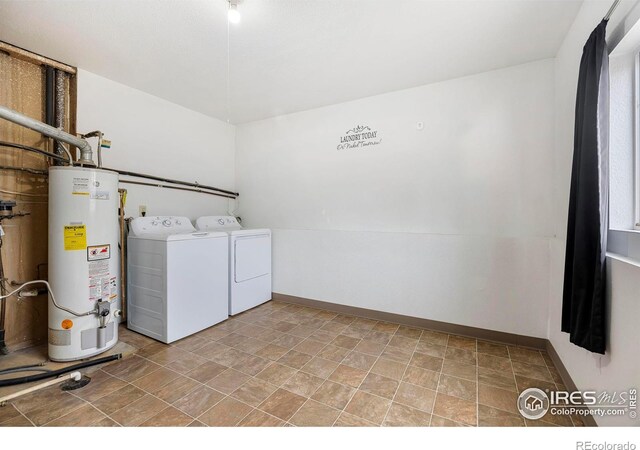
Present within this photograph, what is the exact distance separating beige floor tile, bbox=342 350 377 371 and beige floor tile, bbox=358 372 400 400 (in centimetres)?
14

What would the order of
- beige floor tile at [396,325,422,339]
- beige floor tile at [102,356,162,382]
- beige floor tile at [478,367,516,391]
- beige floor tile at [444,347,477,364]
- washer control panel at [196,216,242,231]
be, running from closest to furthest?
beige floor tile at [478,367,516,391] → beige floor tile at [102,356,162,382] → beige floor tile at [444,347,477,364] → beige floor tile at [396,325,422,339] → washer control panel at [196,216,242,231]

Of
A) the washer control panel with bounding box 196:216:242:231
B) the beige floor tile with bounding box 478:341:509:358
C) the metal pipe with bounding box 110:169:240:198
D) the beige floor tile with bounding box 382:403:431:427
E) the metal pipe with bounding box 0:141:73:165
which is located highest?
the metal pipe with bounding box 0:141:73:165

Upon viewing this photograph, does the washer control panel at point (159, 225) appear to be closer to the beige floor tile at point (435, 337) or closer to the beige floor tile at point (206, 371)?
the beige floor tile at point (206, 371)

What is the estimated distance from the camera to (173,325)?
2.53 metres

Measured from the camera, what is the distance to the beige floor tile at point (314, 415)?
5.04 feet

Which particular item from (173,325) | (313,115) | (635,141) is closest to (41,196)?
(173,325)

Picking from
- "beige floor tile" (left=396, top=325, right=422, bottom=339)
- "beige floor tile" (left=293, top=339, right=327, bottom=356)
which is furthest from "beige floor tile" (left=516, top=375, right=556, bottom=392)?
"beige floor tile" (left=293, top=339, right=327, bottom=356)

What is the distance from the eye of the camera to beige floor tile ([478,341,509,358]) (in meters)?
2.36

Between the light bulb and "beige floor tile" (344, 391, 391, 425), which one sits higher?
the light bulb

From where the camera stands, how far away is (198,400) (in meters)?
1.73

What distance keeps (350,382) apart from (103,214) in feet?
8.09

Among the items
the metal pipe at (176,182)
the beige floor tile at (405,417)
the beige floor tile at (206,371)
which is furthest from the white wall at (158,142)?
the beige floor tile at (405,417)

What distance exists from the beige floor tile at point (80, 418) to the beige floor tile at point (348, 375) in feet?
4.77

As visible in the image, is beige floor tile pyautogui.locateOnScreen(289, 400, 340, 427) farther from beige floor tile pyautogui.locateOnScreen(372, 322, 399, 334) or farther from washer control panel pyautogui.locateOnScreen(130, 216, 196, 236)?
washer control panel pyautogui.locateOnScreen(130, 216, 196, 236)
